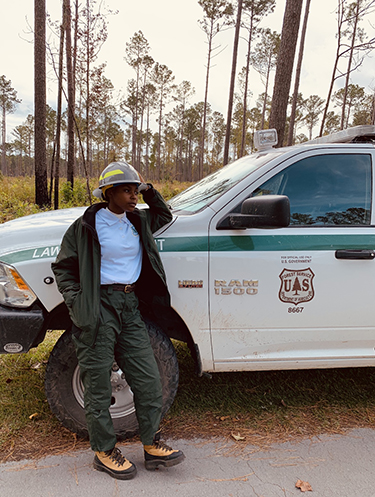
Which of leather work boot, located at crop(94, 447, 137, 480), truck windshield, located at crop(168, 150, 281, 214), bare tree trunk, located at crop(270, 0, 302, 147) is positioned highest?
bare tree trunk, located at crop(270, 0, 302, 147)

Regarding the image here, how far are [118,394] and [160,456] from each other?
19.1 inches

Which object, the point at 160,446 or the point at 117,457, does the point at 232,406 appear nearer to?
the point at 160,446

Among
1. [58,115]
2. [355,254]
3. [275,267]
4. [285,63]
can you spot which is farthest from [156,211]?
[58,115]

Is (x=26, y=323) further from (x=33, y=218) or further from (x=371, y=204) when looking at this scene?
(x=371, y=204)

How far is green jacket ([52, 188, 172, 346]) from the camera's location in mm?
2172

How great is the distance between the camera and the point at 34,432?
2711 millimetres

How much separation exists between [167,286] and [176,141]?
5541cm

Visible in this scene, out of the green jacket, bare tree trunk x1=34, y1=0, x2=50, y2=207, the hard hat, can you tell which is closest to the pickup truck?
the green jacket

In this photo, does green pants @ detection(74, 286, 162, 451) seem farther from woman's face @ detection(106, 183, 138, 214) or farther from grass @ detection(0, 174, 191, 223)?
grass @ detection(0, 174, 191, 223)

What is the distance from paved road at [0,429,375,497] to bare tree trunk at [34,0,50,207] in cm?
1173

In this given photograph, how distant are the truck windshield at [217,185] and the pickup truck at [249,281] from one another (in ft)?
0.11

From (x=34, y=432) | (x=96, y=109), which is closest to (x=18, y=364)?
(x=34, y=432)

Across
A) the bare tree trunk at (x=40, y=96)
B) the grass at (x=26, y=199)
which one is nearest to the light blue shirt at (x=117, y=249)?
the grass at (x=26, y=199)

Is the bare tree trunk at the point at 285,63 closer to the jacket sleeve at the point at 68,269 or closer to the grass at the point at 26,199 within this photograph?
the jacket sleeve at the point at 68,269
